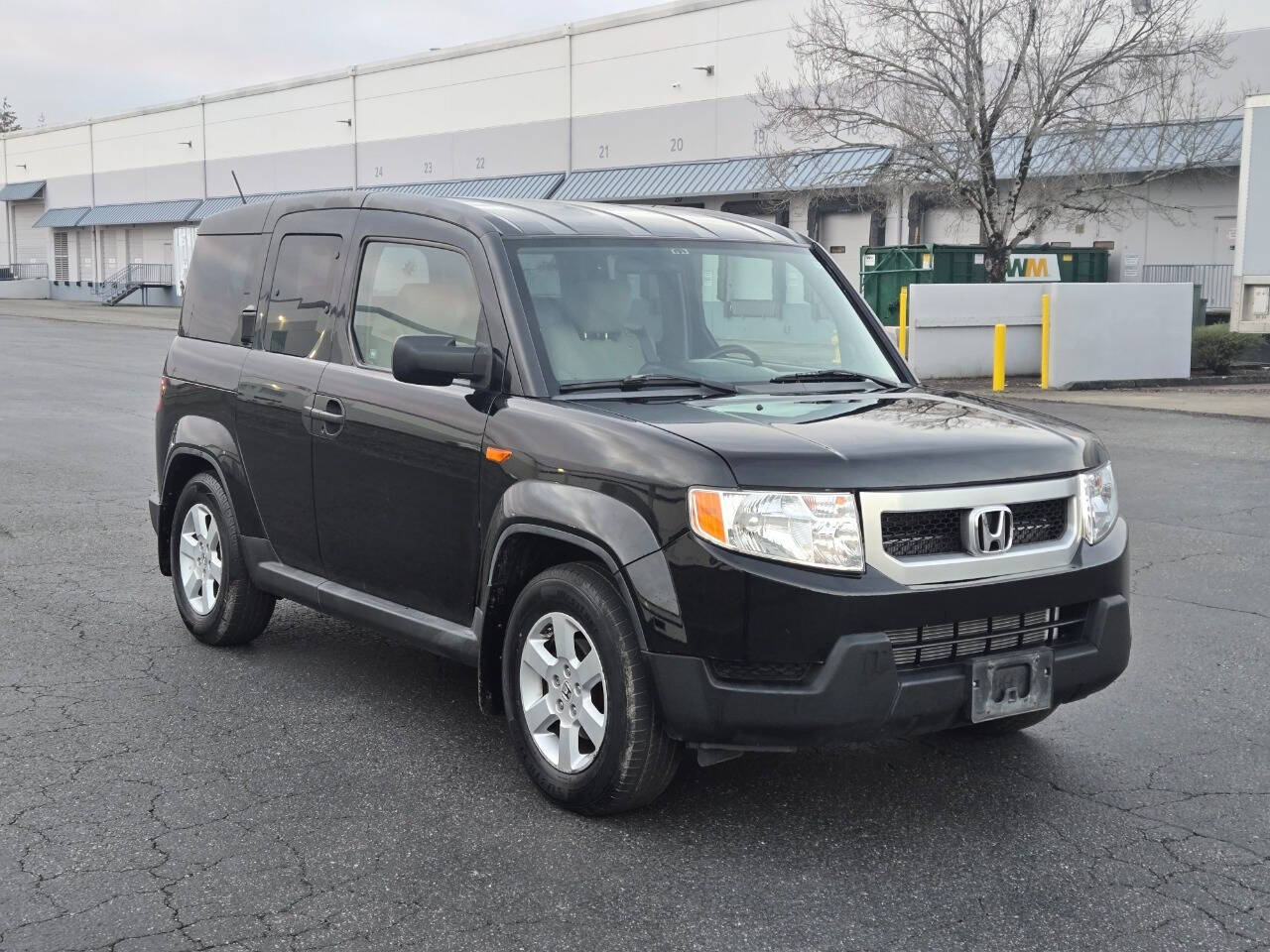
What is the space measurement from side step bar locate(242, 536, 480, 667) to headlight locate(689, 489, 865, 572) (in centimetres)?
122

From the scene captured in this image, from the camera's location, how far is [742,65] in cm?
4206

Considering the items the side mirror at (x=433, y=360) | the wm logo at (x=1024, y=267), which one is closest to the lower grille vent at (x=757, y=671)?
the side mirror at (x=433, y=360)

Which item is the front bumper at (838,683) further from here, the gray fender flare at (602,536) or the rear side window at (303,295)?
the rear side window at (303,295)

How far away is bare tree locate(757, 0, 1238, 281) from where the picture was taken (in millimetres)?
25781

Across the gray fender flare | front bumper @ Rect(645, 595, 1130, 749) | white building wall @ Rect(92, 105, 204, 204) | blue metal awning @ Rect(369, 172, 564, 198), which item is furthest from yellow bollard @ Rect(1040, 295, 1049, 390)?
white building wall @ Rect(92, 105, 204, 204)

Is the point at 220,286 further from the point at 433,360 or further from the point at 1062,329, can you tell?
the point at 1062,329

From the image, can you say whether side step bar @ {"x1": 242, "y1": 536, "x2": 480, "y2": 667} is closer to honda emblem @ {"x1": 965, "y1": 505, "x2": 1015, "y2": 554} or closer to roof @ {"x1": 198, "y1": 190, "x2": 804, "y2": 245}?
roof @ {"x1": 198, "y1": 190, "x2": 804, "y2": 245}

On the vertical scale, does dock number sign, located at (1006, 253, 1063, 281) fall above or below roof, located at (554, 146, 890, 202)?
below

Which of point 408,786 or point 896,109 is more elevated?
point 896,109

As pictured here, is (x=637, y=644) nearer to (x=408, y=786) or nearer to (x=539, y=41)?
(x=408, y=786)

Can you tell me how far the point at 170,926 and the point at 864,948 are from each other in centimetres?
175

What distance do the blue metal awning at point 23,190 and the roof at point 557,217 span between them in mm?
77592

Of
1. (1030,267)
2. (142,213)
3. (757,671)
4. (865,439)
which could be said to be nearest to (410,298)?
(865,439)

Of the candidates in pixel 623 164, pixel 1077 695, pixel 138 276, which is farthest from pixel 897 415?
pixel 138 276
